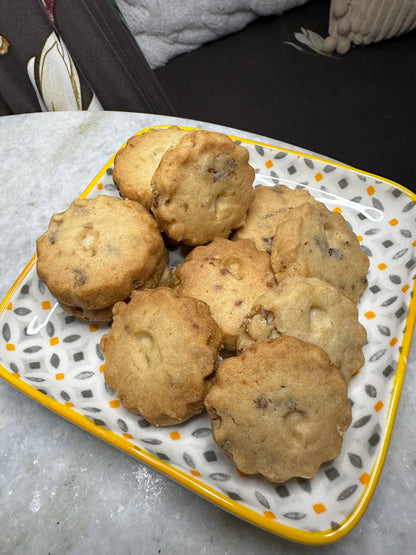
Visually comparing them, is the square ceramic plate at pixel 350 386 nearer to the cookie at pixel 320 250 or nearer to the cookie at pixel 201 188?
the cookie at pixel 320 250

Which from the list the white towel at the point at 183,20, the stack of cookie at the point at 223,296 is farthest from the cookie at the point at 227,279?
the white towel at the point at 183,20

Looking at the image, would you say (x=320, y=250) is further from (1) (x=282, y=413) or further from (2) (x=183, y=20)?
(2) (x=183, y=20)

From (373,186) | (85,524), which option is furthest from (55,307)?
(373,186)

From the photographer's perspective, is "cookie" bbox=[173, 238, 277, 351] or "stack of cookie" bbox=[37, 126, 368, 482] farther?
"cookie" bbox=[173, 238, 277, 351]

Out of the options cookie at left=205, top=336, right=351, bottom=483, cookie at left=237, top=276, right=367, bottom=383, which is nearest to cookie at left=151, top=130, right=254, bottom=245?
cookie at left=237, top=276, right=367, bottom=383

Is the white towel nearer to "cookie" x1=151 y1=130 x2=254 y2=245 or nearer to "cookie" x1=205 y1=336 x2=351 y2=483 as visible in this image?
"cookie" x1=151 y1=130 x2=254 y2=245

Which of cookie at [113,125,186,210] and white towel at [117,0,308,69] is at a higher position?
cookie at [113,125,186,210]
